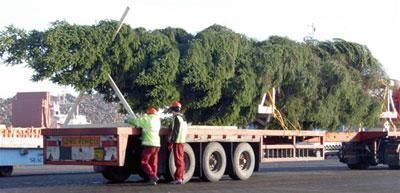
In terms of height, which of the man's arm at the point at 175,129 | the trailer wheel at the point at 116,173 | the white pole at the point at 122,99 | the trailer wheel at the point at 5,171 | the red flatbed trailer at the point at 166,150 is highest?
the white pole at the point at 122,99

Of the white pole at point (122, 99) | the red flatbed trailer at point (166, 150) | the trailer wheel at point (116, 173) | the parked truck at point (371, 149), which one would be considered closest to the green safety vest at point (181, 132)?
the red flatbed trailer at point (166, 150)

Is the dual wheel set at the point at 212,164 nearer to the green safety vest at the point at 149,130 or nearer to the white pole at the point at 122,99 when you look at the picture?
the green safety vest at the point at 149,130

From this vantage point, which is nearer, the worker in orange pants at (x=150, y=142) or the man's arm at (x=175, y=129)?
the worker in orange pants at (x=150, y=142)

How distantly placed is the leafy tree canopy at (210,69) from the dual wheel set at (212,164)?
81.1 inches

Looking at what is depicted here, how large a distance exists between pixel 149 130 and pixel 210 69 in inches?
161

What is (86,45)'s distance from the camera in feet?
58.6

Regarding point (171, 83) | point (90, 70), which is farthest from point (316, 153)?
point (90, 70)

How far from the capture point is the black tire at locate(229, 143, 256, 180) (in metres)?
18.1

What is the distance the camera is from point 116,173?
58.6 ft

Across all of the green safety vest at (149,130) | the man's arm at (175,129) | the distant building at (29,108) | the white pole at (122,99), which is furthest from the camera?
the distant building at (29,108)

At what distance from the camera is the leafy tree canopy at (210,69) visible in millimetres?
17891

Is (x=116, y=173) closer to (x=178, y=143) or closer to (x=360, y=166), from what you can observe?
(x=178, y=143)

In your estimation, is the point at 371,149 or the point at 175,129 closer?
the point at 175,129

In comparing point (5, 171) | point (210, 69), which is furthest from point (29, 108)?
point (210, 69)
